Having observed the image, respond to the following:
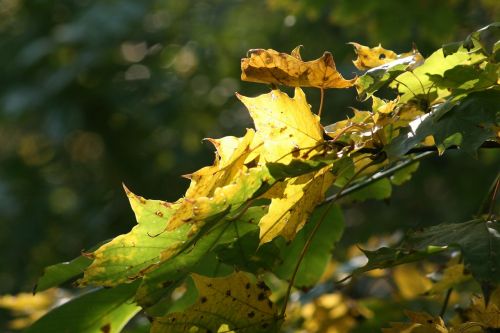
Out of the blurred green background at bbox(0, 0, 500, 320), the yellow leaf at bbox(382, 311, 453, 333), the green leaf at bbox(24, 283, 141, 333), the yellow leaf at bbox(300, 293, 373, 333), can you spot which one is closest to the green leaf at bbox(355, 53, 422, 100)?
the yellow leaf at bbox(382, 311, 453, 333)

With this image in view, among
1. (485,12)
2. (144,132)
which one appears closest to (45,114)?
(144,132)

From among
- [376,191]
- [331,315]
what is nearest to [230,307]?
[376,191]

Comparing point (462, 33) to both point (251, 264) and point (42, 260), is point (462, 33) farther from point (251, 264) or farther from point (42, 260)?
point (251, 264)

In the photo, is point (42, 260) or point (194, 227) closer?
point (194, 227)

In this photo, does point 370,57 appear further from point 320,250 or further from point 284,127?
point 320,250

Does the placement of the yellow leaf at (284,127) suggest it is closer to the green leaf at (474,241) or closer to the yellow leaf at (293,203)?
the yellow leaf at (293,203)

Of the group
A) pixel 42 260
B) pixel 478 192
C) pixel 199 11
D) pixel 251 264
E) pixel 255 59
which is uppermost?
pixel 255 59

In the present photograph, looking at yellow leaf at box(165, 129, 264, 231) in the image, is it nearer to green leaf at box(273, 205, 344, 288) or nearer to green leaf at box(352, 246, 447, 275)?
green leaf at box(352, 246, 447, 275)
